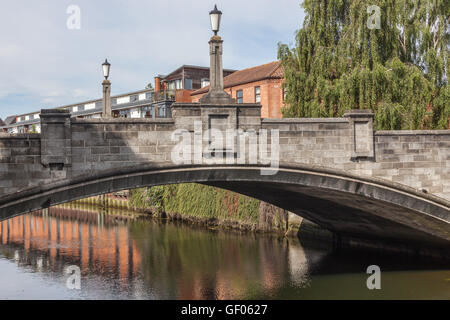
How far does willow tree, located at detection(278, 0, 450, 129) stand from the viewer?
75.8ft

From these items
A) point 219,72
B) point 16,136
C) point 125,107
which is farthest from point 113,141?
point 125,107

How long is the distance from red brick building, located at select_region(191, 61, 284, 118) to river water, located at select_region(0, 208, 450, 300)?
34.2 ft

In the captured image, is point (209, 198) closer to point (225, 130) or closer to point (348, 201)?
point (348, 201)

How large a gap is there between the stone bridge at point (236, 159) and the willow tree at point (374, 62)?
4860 mm

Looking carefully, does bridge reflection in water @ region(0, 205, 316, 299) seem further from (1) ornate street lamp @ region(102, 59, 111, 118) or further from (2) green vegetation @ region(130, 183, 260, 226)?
(1) ornate street lamp @ region(102, 59, 111, 118)

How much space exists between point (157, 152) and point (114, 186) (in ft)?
5.11

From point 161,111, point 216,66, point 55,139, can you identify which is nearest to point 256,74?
point 161,111

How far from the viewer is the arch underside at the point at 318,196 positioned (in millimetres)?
14461

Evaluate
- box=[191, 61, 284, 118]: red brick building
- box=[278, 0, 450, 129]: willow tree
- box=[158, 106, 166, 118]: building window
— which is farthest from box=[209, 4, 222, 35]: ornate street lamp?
box=[158, 106, 166, 118]: building window

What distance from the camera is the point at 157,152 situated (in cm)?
1520

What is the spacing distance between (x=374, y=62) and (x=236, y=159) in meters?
11.1

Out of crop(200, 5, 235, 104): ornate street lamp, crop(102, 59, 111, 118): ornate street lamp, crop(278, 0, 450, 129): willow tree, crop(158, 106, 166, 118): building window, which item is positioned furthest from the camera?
crop(158, 106, 166, 118): building window

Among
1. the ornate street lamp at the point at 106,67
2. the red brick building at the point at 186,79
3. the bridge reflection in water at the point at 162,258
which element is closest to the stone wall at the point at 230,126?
the ornate street lamp at the point at 106,67

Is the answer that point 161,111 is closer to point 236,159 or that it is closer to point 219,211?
point 219,211
